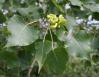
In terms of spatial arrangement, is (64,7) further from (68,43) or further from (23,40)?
(23,40)

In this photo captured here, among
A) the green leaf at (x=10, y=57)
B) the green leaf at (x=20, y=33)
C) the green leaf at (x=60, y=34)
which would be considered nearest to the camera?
the green leaf at (x=20, y=33)

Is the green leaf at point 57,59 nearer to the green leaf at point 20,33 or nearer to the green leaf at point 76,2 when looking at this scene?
the green leaf at point 20,33

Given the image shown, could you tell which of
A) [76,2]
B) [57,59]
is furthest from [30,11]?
[57,59]

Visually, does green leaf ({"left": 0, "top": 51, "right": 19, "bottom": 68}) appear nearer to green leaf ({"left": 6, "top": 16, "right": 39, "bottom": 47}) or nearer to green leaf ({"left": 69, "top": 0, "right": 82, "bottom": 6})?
green leaf ({"left": 6, "top": 16, "right": 39, "bottom": 47})

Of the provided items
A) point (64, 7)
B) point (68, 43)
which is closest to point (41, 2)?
point (64, 7)

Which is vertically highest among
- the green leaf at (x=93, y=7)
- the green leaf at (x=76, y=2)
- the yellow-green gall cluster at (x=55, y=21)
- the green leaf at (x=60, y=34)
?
the green leaf at (x=76, y=2)

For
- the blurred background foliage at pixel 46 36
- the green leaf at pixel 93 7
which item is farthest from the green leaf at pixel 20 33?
the green leaf at pixel 93 7

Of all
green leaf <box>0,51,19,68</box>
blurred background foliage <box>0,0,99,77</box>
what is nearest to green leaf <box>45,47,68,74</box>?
blurred background foliage <box>0,0,99,77</box>
